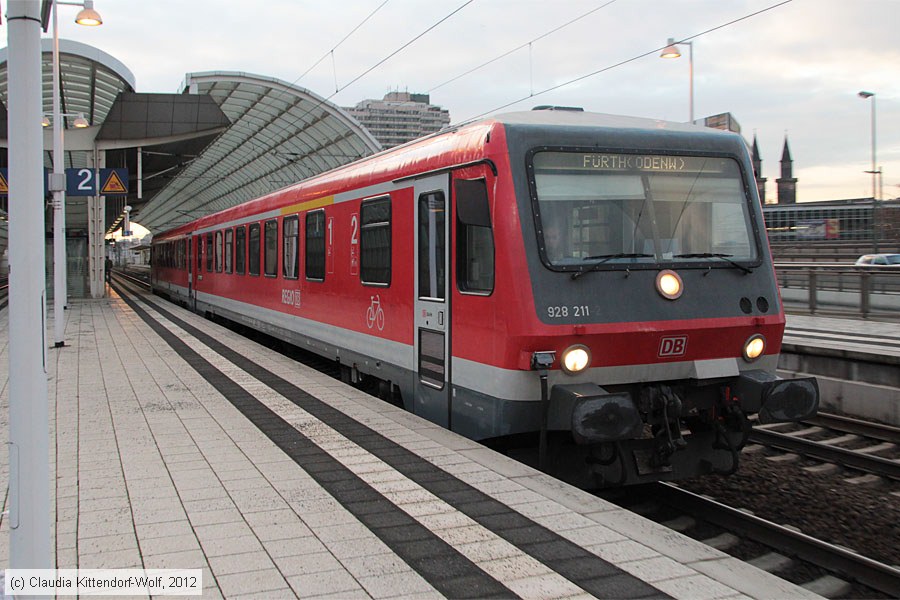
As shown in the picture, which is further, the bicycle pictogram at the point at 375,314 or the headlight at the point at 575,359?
the bicycle pictogram at the point at 375,314

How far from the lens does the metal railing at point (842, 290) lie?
15.3 meters

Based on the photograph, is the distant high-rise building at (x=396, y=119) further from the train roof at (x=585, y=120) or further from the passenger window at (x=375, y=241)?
the train roof at (x=585, y=120)

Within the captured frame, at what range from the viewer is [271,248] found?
13.9 meters

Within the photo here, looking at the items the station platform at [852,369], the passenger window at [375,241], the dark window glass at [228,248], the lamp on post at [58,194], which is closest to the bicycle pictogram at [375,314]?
the passenger window at [375,241]

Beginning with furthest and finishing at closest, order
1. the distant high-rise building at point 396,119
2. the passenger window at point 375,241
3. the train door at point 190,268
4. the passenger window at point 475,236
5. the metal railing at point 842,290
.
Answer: the distant high-rise building at point 396,119 < the train door at point 190,268 < the metal railing at point 842,290 < the passenger window at point 375,241 < the passenger window at point 475,236

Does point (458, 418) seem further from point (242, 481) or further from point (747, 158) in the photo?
point (747, 158)

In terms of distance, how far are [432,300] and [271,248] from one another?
7.41 meters

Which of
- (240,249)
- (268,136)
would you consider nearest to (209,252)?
(240,249)

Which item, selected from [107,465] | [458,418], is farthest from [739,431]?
[107,465]

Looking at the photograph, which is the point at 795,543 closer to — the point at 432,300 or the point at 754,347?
the point at 754,347

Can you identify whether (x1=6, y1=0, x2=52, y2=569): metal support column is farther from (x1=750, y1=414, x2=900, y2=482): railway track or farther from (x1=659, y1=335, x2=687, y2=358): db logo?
(x1=750, y1=414, x2=900, y2=482): railway track

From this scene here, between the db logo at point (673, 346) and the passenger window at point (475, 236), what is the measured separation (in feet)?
4.76

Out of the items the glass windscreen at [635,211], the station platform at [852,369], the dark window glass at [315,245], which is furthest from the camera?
the dark window glass at [315,245]

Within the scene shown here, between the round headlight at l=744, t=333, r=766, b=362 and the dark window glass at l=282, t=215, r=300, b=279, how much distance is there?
7.35m
